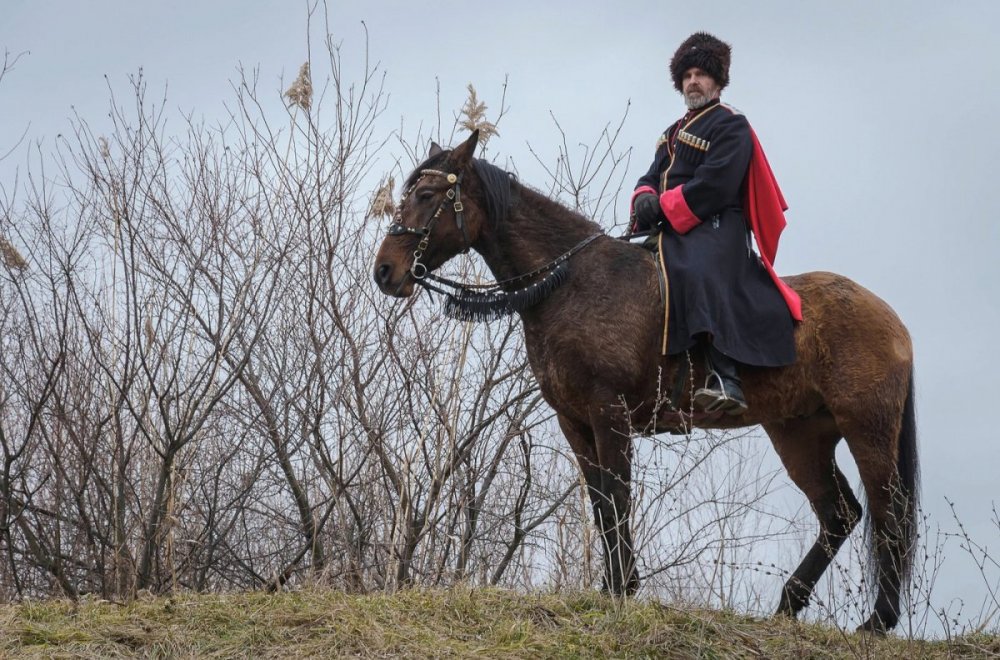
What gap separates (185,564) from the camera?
28.2ft

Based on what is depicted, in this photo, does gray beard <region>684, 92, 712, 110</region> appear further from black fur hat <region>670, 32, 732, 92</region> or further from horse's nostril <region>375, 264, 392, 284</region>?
horse's nostril <region>375, 264, 392, 284</region>

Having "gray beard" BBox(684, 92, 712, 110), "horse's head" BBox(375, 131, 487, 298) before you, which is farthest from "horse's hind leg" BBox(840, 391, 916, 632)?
"horse's head" BBox(375, 131, 487, 298)

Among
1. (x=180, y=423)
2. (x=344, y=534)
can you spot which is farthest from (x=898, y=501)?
(x=180, y=423)

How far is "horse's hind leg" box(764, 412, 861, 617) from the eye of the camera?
6.36m

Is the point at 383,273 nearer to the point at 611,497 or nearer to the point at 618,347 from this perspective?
the point at 618,347

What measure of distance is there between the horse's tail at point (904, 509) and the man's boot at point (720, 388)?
1.00m

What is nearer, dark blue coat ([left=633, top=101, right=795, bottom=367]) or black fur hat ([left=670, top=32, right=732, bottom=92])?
dark blue coat ([left=633, top=101, right=795, bottom=367])

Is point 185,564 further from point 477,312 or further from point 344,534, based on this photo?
point 477,312

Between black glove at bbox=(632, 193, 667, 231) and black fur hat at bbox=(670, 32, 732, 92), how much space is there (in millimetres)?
859

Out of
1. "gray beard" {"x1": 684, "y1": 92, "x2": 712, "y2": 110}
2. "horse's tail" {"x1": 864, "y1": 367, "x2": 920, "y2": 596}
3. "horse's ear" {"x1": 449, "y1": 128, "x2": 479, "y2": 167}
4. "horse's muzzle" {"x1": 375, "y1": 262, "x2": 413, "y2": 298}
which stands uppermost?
A: "gray beard" {"x1": 684, "y1": 92, "x2": 712, "y2": 110}

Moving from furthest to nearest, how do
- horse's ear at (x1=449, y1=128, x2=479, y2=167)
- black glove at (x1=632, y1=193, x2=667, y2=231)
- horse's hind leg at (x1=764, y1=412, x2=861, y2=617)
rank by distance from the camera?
horse's hind leg at (x1=764, y1=412, x2=861, y2=617), black glove at (x1=632, y1=193, x2=667, y2=231), horse's ear at (x1=449, y1=128, x2=479, y2=167)

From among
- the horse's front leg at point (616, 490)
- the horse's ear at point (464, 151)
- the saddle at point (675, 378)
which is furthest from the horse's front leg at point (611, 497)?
the horse's ear at point (464, 151)

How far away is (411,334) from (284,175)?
161 cm

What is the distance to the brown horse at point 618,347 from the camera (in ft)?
18.7
